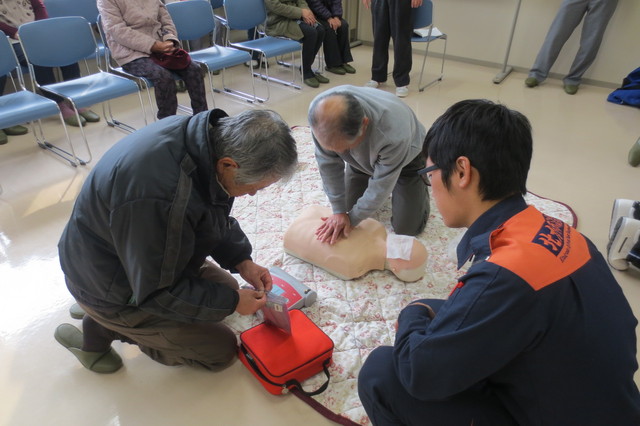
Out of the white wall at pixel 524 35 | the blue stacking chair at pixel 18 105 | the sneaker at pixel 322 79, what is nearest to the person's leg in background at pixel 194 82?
the blue stacking chair at pixel 18 105

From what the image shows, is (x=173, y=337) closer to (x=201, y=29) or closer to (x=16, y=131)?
(x=16, y=131)

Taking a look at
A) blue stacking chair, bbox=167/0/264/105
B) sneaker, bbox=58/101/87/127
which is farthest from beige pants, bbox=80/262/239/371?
sneaker, bbox=58/101/87/127

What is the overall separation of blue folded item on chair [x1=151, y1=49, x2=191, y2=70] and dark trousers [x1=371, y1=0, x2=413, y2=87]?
1.85 meters

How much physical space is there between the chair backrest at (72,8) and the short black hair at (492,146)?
3537 millimetres

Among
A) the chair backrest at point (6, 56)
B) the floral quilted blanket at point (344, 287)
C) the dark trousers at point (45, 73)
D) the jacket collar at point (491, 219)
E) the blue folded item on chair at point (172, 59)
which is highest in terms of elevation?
the jacket collar at point (491, 219)

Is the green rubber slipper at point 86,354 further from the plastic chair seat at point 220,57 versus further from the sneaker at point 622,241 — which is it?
the plastic chair seat at point 220,57

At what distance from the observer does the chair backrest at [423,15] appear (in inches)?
157

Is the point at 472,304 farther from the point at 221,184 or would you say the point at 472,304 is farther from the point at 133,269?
the point at 133,269

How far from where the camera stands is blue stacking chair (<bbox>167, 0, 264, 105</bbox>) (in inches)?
136

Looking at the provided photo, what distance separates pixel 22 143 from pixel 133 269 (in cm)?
266

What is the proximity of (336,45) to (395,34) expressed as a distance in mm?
713

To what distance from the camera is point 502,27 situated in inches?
179

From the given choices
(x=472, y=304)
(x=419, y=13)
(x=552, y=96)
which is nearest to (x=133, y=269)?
(x=472, y=304)

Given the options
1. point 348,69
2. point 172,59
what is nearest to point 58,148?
point 172,59
